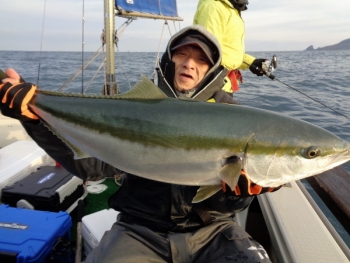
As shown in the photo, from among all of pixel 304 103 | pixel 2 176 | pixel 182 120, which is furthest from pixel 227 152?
pixel 304 103

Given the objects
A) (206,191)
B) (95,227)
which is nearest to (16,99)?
(206,191)

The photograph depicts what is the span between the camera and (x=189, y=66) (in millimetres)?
2930

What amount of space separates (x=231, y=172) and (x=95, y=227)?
1.95 meters

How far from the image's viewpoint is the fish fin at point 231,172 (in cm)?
192

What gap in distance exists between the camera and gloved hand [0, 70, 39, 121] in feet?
6.98

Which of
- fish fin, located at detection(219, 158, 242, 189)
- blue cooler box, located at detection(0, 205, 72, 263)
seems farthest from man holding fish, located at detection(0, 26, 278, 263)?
blue cooler box, located at detection(0, 205, 72, 263)

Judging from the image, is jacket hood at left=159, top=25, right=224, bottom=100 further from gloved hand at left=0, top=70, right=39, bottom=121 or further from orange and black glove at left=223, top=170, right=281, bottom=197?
gloved hand at left=0, top=70, right=39, bottom=121

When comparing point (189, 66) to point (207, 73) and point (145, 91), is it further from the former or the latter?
point (145, 91)

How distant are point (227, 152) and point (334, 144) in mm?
739

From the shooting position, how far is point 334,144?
200 cm

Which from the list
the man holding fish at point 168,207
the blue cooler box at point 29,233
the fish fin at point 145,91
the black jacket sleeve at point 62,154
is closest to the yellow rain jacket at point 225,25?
the man holding fish at point 168,207

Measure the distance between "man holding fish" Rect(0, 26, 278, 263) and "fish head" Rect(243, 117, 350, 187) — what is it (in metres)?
0.23

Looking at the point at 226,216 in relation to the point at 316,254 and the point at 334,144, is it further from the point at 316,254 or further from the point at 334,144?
the point at 334,144

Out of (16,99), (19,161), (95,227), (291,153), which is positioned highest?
(16,99)
